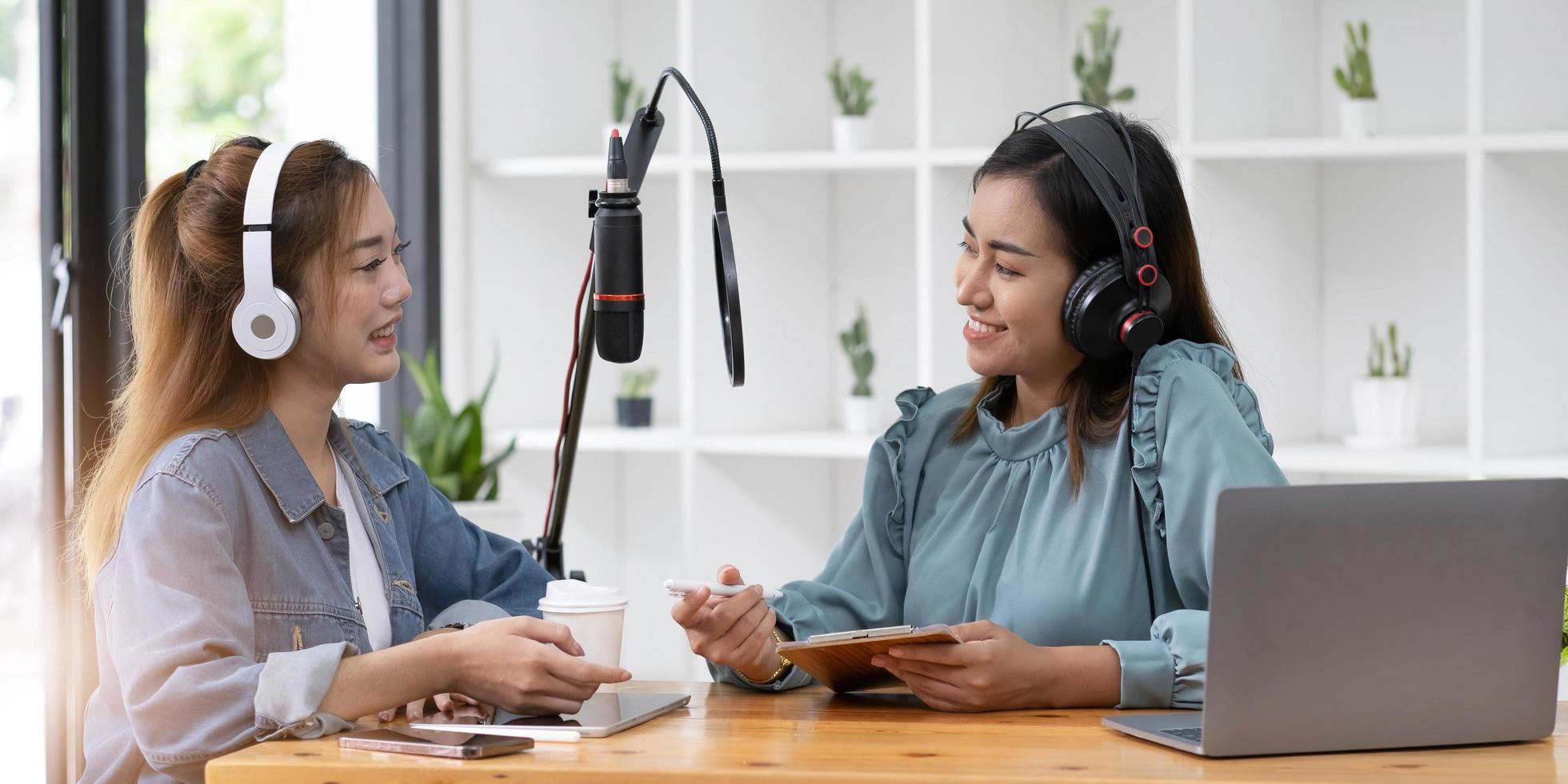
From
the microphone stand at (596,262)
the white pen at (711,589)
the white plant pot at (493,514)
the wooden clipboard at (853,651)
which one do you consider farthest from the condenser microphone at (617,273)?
the white plant pot at (493,514)

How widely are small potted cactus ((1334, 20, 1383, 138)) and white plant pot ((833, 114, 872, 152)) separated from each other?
94 cm

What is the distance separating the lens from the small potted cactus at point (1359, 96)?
2711 millimetres

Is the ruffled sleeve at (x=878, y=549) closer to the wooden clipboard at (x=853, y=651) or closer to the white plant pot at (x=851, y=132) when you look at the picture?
the wooden clipboard at (x=853, y=651)

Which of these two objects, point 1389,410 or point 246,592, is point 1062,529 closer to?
point 246,592

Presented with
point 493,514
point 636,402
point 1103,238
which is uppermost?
point 1103,238

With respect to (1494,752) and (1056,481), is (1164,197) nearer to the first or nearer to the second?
(1056,481)

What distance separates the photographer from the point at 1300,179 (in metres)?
2.91

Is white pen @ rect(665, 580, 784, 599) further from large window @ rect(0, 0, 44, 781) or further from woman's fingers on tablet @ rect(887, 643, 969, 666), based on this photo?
large window @ rect(0, 0, 44, 781)

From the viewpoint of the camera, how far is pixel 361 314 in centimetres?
161

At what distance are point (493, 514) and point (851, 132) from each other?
3.59 feet

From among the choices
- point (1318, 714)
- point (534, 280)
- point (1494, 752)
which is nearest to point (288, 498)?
point (1318, 714)

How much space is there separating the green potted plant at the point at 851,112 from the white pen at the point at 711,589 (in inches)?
64.3

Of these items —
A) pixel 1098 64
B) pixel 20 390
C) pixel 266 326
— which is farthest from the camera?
pixel 1098 64

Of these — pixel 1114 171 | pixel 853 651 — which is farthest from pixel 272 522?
pixel 1114 171
